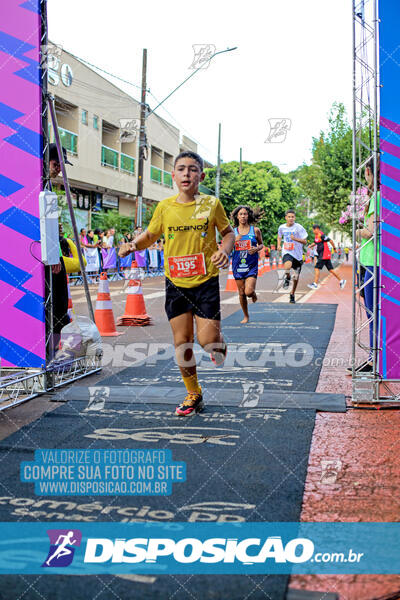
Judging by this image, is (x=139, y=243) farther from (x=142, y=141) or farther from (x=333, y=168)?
(x=333, y=168)

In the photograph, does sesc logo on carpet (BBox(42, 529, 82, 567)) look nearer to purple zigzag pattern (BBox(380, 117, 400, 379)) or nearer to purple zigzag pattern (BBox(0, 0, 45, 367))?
purple zigzag pattern (BBox(0, 0, 45, 367))

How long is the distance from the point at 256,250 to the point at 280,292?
8.45 m

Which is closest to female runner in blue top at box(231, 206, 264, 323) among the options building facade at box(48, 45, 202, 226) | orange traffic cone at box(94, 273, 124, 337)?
orange traffic cone at box(94, 273, 124, 337)

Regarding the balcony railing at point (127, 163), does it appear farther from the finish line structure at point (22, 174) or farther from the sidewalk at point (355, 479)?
the sidewalk at point (355, 479)

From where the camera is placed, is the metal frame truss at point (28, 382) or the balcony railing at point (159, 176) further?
the balcony railing at point (159, 176)

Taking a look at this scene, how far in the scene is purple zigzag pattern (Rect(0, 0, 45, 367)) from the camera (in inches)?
Answer: 211

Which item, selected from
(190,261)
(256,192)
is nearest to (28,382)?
(190,261)

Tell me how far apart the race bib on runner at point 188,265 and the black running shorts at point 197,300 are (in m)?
0.10

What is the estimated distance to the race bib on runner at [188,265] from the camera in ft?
15.9

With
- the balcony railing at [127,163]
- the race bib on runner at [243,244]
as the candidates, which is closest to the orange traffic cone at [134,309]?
the race bib on runner at [243,244]

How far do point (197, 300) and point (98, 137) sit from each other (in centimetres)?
2827

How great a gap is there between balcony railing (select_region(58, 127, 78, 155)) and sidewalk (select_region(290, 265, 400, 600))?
24.2m

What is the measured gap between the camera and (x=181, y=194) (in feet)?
16.3

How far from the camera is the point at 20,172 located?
17.7 ft
